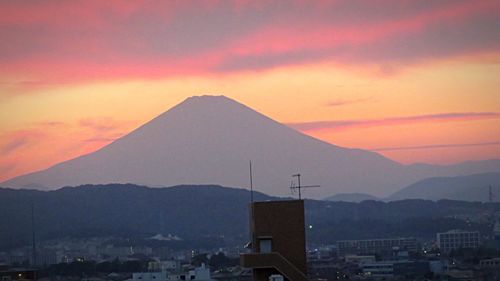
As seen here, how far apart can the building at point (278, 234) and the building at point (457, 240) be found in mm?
104857

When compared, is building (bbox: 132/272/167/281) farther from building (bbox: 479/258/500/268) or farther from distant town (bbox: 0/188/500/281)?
building (bbox: 479/258/500/268)

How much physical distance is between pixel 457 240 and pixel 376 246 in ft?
33.3

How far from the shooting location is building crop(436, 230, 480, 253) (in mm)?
120625

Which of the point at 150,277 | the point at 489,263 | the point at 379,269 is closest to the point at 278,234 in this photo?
the point at 150,277

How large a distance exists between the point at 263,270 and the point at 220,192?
535ft

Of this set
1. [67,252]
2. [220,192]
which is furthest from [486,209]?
[67,252]

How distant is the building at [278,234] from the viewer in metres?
15.5

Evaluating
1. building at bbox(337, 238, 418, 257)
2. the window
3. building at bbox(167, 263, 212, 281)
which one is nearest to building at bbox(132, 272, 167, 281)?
building at bbox(167, 263, 212, 281)

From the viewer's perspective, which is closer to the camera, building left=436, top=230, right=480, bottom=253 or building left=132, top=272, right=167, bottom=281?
building left=132, top=272, right=167, bottom=281

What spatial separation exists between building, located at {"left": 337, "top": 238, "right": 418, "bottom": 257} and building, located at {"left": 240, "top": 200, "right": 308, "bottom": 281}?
104 m

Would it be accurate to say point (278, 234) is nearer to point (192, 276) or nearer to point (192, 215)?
point (192, 276)

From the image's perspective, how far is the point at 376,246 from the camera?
129500 mm

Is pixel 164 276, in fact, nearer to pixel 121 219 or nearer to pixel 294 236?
pixel 294 236

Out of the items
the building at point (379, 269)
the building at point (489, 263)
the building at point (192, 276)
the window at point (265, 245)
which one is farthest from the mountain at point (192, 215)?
the window at point (265, 245)
